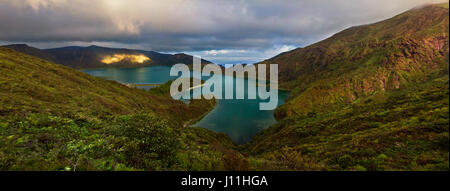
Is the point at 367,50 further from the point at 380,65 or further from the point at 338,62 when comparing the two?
the point at 380,65

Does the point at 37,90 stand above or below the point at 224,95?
above

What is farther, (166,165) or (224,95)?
(224,95)

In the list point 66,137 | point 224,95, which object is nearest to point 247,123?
point 224,95

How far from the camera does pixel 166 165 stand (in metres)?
8.82

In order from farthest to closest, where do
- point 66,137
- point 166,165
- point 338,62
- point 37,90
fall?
1. point 338,62
2. point 37,90
3. point 66,137
4. point 166,165

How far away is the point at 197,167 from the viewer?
952 cm

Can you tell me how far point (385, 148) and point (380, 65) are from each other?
145 m

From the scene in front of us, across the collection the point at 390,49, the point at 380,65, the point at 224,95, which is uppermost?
the point at 390,49

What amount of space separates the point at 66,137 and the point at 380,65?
163m
